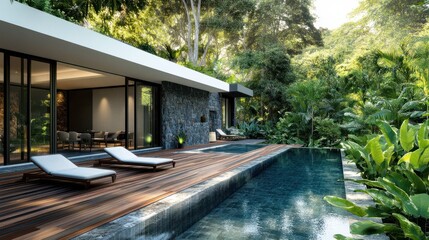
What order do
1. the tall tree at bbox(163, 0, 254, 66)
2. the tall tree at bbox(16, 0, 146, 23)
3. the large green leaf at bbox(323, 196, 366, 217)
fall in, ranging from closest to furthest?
1. the large green leaf at bbox(323, 196, 366, 217)
2. the tall tree at bbox(16, 0, 146, 23)
3. the tall tree at bbox(163, 0, 254, 66)

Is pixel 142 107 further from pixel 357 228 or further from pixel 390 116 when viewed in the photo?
pixel 357 228

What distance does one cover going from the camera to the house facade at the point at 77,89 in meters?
6.58

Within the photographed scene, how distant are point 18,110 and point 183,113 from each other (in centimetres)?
815

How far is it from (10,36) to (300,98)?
1334 cm

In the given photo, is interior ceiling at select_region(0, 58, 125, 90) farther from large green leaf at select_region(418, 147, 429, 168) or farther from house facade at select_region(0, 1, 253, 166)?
large green leaf at select_region(418, 147, 429, 168)

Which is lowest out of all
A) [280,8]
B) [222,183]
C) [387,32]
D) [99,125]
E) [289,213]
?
[289,213]

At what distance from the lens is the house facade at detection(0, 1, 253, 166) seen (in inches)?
259

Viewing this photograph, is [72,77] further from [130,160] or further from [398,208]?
[398,208]

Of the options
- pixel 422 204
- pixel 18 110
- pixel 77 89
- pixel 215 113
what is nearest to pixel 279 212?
pixel 422 204

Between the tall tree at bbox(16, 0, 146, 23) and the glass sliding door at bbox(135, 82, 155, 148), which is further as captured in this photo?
the glass sliding door at bbox(135, 82, 155, 148)

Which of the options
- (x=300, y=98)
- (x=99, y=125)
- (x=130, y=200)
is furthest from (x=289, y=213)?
(x=99, y=125)

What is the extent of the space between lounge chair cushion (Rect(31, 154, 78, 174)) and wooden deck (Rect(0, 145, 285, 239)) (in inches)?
11.4

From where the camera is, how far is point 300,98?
1631 cm

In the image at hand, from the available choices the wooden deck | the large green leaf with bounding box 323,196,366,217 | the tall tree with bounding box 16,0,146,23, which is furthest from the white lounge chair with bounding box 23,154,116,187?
the large green leaf with bounding box 323,196,366,217
